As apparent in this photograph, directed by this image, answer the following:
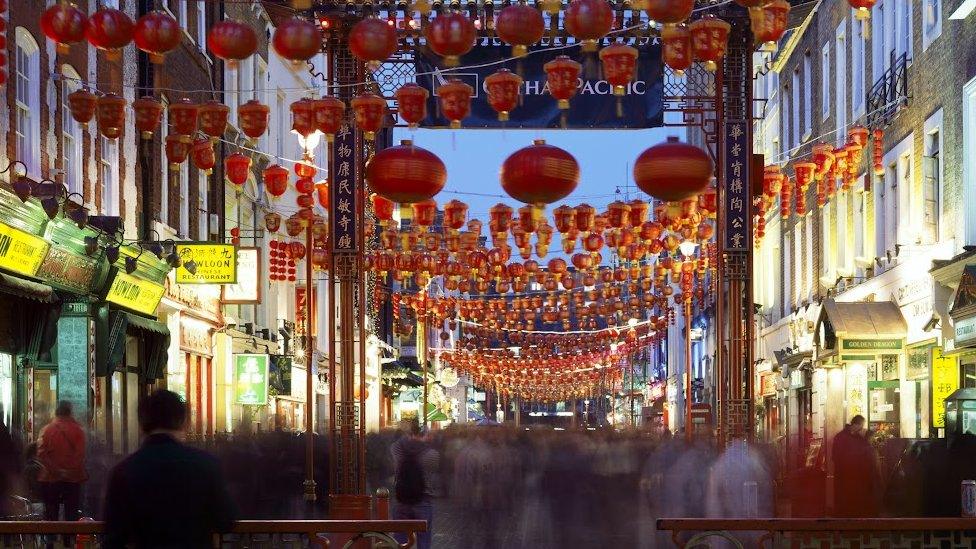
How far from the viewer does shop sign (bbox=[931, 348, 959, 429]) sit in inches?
1032

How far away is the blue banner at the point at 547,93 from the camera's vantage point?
22812mm

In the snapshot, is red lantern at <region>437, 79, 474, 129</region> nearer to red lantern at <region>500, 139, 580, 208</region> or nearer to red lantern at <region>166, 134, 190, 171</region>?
red lantern at <region>500, 139, 580, 208</region>

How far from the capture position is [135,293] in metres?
Answer: 27.8

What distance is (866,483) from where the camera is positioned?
18.4 m

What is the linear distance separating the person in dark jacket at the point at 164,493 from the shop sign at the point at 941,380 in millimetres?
19900

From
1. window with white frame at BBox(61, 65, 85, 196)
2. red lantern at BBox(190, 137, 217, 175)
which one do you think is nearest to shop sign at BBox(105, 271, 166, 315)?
window with white frame at BBox(61, 65, 85, 196)

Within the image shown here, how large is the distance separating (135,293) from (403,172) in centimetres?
1262

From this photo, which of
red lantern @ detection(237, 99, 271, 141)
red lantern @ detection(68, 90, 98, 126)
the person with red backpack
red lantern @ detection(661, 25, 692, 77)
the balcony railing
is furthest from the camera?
red lantern @ detection(237, 99, 271, 141)

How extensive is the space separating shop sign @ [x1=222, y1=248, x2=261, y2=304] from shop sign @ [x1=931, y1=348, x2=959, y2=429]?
14.2 meters

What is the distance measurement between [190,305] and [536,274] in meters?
11.2

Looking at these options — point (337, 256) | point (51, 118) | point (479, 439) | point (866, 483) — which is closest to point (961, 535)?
point (866, 483)

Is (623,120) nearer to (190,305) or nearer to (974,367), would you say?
(974,367)

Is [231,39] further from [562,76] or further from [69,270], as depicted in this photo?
[69,270]

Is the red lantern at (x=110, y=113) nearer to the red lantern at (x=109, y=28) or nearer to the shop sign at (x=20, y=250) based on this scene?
the shop sign at (x=20, y=250)
